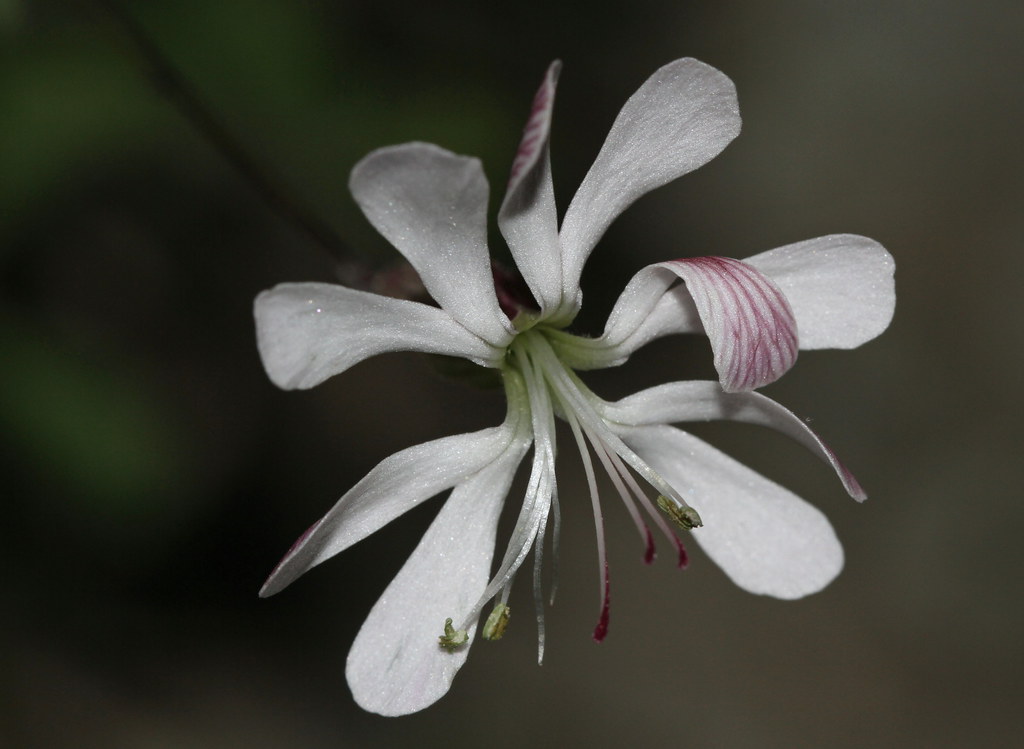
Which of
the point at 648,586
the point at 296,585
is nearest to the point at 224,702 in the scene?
the point at 296,585

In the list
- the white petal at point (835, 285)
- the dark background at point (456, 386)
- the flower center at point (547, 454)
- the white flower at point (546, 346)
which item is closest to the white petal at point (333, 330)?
the white flower at point (546, 346)

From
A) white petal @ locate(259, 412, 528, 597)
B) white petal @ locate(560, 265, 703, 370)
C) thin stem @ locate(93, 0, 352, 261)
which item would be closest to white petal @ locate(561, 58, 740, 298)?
white petal @ locate(560, 265, 703, 370)

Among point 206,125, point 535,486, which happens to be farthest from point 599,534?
point 206,125

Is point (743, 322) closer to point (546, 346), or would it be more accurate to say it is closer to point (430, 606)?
Answer: point (546, 346)

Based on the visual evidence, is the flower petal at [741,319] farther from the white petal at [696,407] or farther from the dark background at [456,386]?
the dark background at [456,386]

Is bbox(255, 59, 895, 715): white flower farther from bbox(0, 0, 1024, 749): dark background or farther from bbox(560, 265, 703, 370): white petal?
bbox(0, 0, 1024, 749): dark background

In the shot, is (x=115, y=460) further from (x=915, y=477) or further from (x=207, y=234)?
(x=915, y=477)
